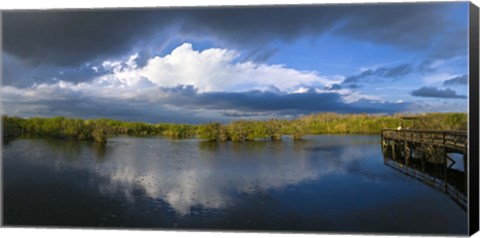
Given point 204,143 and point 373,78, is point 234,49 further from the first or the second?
Answer: point 373,78

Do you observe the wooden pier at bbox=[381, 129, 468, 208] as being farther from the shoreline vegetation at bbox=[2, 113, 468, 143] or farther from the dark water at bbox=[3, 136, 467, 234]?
the shoreline vegetation at bbox=[2, 113, 468, 143]

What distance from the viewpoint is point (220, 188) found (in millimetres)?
7660

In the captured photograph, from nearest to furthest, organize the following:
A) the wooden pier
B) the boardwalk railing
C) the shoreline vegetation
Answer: the wooden pier → the boardwalk railing → the shoreline vegetation

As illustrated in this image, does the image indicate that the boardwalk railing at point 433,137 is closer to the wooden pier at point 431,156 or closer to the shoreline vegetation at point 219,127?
the wooden pier at point 431,156

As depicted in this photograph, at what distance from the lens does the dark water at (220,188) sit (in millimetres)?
7121

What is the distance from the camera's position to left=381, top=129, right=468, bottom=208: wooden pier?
705 cm

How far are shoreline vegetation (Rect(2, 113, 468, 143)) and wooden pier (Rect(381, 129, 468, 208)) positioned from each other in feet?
1.02


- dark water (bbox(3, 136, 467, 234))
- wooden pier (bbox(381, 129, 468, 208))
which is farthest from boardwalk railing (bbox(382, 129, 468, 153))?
dark water (bbox(3, 136, 467, 234))

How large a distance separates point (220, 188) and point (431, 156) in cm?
397

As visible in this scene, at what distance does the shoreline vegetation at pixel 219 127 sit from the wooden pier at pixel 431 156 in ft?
1.02

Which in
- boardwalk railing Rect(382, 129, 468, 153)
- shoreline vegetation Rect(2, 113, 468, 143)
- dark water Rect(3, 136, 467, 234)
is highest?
shoreline vegetation Rect(2, 113, 468, 143)

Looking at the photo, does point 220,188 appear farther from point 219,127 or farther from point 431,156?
point 431,156

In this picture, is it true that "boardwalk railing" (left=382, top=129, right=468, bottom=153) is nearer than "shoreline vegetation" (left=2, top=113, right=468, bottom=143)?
Yes

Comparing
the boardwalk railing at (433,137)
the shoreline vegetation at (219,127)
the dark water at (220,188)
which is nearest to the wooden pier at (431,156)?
the boardwalk railing at (433,137)
